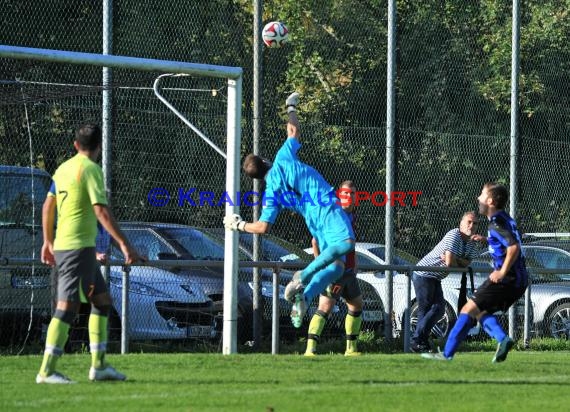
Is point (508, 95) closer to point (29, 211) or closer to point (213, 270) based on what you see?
point (213, 270)

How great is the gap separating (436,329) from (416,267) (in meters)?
2.45

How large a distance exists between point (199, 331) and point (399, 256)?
4.34 metres

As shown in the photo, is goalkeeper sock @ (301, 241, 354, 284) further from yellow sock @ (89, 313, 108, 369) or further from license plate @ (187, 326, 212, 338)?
license plate @ (187, 326, 212, 338)

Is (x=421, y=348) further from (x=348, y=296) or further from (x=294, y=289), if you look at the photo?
(x=294, y=289)

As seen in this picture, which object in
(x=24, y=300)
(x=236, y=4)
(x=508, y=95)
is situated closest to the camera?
(x=24, y=300)

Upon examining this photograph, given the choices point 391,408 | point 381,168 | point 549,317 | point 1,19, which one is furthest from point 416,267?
point 391,408

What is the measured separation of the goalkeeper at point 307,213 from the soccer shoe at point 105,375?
277 centimetres

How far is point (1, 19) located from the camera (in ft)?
51.3

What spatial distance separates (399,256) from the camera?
18.8 m

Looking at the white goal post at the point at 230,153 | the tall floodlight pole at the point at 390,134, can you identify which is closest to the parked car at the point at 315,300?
the tall floodlight pole at the point at 390,134

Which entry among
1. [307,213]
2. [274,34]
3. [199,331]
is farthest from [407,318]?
[307,213]

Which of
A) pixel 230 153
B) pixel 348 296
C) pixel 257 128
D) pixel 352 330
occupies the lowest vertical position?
pixel 352 330

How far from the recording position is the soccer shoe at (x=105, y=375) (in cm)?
990

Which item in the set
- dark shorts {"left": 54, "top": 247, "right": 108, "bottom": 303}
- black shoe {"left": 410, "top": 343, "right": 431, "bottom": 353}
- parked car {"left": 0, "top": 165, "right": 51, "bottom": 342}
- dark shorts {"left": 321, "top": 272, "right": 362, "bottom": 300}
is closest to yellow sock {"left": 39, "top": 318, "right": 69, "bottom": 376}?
dark shorts {"left": 54, "top": 247, "right": 108, "bottom": 303}
